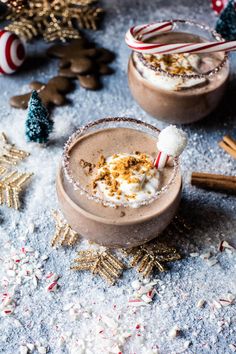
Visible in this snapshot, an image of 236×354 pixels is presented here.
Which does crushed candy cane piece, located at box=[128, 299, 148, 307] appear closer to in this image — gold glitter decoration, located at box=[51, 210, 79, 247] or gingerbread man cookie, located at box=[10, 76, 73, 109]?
gold glitter decoration, located at box=[51, 210, 79, 247]

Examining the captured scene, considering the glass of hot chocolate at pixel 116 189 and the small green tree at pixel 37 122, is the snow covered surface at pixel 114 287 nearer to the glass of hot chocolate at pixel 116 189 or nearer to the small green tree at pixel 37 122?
the small green tree at pixel 37 122

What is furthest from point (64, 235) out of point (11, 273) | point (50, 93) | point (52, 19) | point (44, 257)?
point (52, 19)

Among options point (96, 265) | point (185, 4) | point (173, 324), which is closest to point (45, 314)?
point (96, 265)

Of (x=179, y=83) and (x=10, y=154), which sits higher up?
(x=179, y=83)

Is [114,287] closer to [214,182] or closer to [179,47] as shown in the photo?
[214,182]

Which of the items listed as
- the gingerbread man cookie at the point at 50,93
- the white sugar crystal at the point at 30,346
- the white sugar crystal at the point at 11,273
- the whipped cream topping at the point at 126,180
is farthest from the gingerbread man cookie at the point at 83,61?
the white sugar crystal at the point at 30,346

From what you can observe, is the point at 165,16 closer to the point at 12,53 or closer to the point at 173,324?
the point at 12,53

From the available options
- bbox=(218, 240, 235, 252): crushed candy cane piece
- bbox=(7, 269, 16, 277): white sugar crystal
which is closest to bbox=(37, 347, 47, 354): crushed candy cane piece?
bbox=(7, 269, 16, 277): white sugar crystal
